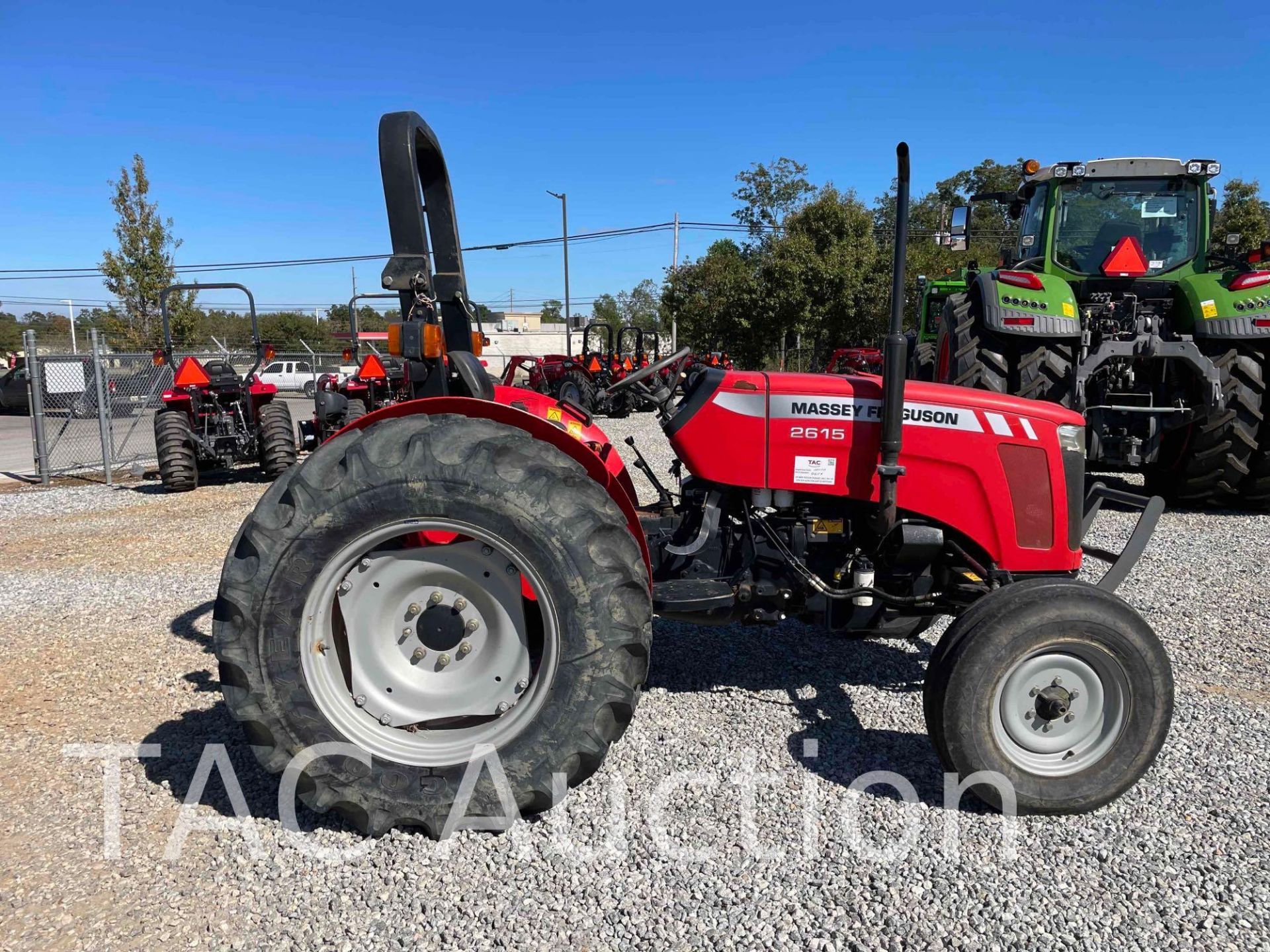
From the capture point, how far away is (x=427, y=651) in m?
2.52

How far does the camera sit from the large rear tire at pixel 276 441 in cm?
938

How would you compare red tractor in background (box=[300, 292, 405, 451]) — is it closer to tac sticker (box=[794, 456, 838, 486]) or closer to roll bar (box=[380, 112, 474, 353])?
roll bar (box=[380, 112, 474, 353])

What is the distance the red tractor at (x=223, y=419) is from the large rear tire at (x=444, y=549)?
748 cm

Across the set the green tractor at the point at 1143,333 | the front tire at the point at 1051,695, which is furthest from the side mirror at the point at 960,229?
the front tire at the point at 1051,695

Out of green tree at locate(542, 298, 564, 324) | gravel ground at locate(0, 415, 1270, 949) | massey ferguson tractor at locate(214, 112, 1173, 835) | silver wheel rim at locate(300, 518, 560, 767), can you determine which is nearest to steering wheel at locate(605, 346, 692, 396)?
massey ferguson tractor at locate(214, 112, 1173, 835)

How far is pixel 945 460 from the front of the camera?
9.16 ft

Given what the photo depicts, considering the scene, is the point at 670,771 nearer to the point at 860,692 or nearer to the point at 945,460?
the point at 860,692

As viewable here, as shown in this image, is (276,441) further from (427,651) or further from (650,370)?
(427,651)

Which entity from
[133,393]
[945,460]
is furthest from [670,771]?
[133,393]

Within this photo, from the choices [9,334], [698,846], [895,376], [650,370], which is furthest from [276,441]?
[9,334]

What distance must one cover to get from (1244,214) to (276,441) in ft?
98.7

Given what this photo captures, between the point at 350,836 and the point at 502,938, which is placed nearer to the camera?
the point at 502,938

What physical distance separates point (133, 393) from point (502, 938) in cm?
1135

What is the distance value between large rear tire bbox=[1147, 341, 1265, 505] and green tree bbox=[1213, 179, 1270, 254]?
2143cm
